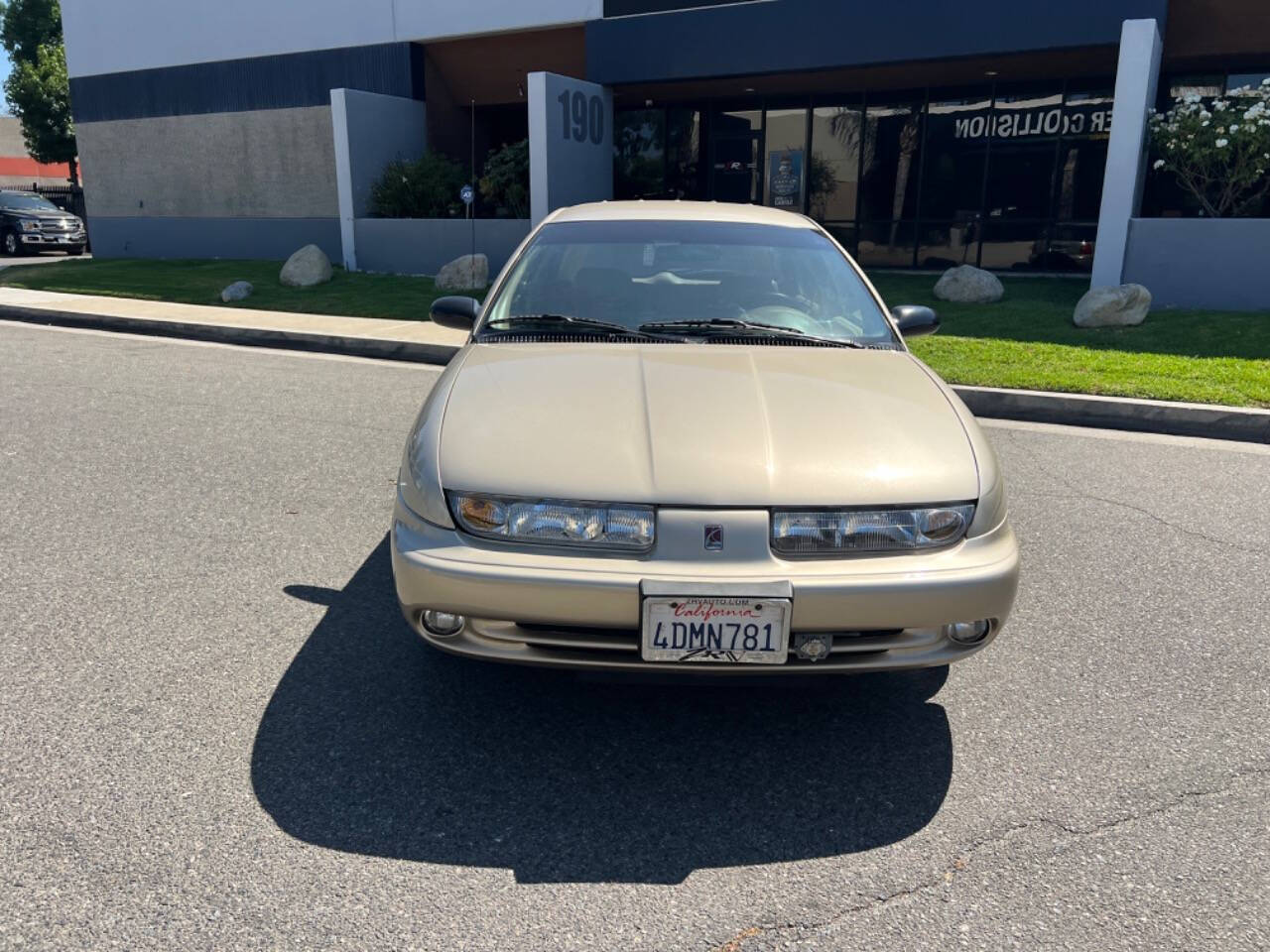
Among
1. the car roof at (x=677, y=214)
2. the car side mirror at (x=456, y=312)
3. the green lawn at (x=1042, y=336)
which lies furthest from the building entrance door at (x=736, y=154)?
the car side mirror at (x=456, y=312)

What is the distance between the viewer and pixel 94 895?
7.37 ft

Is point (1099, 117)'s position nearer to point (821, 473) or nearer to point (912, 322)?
point (912, 322)

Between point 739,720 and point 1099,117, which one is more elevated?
point 1099,117

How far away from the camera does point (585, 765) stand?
9.36 feet

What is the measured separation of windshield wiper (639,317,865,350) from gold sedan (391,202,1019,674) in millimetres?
460

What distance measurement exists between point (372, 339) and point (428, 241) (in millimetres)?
5844

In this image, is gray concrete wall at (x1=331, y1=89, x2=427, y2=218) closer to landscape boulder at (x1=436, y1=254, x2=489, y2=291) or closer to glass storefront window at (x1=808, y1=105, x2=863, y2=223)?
landscape boulder at (x1=436, y1=254, x2=489, y2=291)

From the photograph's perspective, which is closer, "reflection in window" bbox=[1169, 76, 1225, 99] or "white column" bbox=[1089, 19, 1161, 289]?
"white column" bbox=[1089, 19, 1161, 289]

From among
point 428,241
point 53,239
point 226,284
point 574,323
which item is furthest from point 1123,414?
point 53,239

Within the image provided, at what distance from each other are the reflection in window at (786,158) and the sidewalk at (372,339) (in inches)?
346

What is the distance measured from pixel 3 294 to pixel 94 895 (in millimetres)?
16218

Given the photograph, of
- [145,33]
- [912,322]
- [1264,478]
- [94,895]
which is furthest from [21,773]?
[145,33]

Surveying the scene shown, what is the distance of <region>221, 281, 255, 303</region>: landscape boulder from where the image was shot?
1461 cm

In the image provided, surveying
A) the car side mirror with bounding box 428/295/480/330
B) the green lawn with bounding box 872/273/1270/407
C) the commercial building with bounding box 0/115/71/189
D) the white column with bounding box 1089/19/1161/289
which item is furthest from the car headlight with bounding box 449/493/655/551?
the commercial building with bounding box 0/115/71/189
